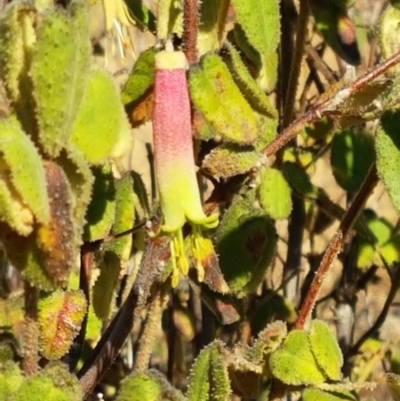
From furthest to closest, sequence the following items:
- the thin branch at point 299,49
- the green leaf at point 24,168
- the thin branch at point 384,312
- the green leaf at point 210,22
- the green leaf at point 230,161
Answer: the thin branch at point 384,312, the thin branch at point 299,49, the green leaf at point 210,22, the green leaf at point 230,161, the green leaf at point 24,168

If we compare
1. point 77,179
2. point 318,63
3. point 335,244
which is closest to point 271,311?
point 318,63

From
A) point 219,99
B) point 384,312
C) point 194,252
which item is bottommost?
point 384,312

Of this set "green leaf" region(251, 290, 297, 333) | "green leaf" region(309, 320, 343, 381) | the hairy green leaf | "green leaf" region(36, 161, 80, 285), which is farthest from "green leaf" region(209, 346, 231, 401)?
"green leaf" region(251, 290, 297, 333)

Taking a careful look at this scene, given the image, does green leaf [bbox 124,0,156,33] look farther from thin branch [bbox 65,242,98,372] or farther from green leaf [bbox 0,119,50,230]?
green leaf [bbox 0,119,50,230]

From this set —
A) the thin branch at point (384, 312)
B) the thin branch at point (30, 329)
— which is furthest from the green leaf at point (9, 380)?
the thin branch at point (384, 312)

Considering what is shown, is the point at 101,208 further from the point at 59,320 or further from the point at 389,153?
the point at 389,153

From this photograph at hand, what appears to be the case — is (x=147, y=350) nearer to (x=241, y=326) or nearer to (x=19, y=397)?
(x=19, y=397)

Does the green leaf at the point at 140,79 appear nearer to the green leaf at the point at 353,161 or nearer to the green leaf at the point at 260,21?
the green leaf at the point at 260,21
